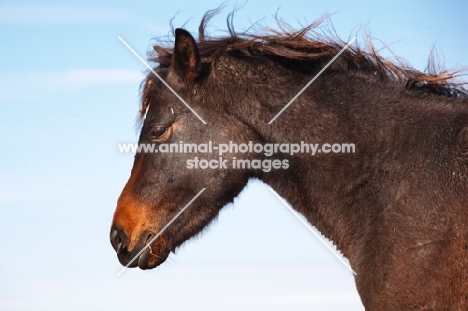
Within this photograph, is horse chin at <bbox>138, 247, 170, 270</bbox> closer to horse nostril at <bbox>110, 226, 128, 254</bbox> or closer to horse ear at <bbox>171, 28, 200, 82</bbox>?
horse nostril at <bbox>110, 226, 128, 254</bbox>

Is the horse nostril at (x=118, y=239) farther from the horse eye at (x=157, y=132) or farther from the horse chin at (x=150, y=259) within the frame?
the horse eye at (x=157, y=132)

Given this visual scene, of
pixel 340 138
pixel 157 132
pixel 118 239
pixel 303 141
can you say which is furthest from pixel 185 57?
pixel 118 239

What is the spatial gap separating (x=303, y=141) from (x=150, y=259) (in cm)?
169

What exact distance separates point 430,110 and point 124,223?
2701 millimetres

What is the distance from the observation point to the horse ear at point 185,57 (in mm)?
6065

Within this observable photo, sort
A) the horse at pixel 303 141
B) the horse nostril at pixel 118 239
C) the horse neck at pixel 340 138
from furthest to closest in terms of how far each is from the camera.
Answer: the horse nostril at pixel 118 239
the horse neck at pixel 340 138
the horse at pixel 303 141

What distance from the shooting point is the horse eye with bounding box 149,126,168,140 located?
6.13 m

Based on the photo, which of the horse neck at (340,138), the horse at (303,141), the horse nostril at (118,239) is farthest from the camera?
the horse nostril at (118,239)

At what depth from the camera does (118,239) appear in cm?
609

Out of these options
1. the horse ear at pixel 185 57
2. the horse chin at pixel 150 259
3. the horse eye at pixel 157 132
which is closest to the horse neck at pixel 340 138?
the horse ear at pixel 185 57

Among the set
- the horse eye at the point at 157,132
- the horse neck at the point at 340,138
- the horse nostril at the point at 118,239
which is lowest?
the horse nostril at the point at 118,239

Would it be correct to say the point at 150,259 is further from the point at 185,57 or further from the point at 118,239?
the point at 185,57

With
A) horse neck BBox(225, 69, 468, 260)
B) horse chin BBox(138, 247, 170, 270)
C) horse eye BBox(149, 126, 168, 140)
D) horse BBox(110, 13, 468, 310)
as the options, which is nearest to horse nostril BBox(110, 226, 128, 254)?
horse BBox(110, 13, 468, 310)

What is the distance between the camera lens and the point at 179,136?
611 cm
